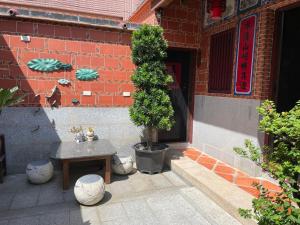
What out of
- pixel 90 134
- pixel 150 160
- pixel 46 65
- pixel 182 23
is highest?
pixel 182 23

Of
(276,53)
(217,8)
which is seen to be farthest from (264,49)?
(217,8)

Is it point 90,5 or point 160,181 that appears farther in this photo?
point 90,5

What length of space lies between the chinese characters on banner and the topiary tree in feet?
4.52

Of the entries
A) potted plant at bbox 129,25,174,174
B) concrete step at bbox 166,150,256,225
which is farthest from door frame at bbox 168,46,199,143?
potted plant at bbox 129,25,174,174

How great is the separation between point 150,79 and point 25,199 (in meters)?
2.95

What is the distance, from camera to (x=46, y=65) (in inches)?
187

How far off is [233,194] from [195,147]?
2678 mm

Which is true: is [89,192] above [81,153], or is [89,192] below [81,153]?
below

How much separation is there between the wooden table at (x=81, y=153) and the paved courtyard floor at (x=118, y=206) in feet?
0.97

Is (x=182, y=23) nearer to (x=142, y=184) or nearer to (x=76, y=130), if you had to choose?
(x=76, y=130)

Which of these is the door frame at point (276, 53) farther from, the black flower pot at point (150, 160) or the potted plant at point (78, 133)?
the potted plant at point (78, 133)

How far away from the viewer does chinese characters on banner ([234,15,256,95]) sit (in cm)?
433

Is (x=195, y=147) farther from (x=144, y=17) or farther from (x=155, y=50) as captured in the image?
(x=144, y=17)

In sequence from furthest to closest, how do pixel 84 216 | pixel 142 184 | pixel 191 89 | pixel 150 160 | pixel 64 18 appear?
1. pixel 191 89
2. pixel 150 160
3. pixel 64 18
4. pixel 142 184
5. pixel 84 216
